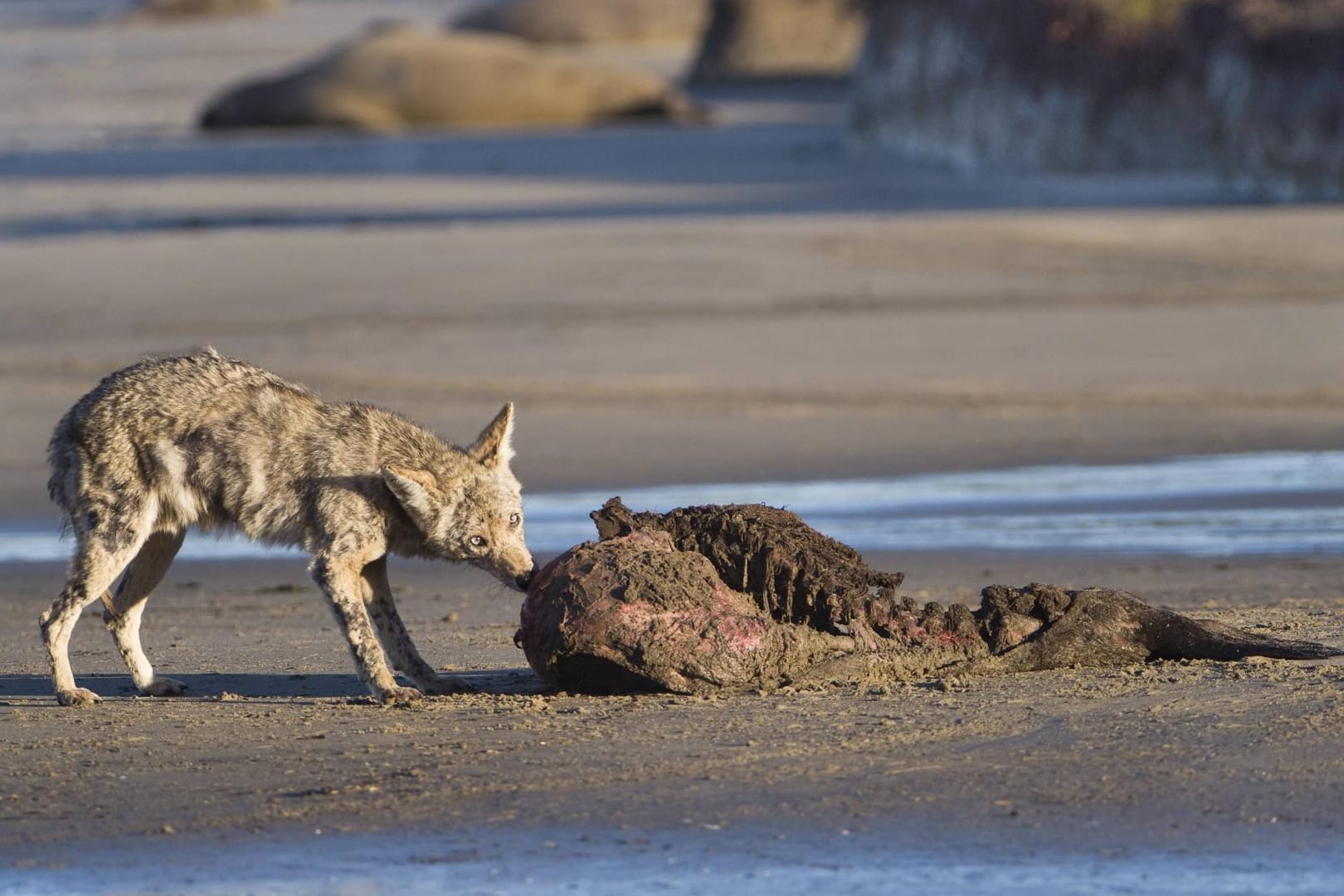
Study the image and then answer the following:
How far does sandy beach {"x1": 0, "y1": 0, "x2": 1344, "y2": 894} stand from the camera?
6.24m

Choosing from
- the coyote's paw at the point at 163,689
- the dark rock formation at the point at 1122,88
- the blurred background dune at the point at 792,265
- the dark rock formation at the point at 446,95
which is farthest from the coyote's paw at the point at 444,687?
the dark rock formation at the point at 446,95

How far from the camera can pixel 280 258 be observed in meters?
21.7

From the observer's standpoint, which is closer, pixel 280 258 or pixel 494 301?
pixel 494 301

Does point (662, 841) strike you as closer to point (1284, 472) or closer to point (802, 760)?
point (802, 760)

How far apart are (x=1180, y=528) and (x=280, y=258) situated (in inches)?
498

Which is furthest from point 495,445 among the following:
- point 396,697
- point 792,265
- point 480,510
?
point 792,265

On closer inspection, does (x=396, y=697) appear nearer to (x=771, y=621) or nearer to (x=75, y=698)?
(x=75, y=698)

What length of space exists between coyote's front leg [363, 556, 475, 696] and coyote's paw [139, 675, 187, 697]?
733mm

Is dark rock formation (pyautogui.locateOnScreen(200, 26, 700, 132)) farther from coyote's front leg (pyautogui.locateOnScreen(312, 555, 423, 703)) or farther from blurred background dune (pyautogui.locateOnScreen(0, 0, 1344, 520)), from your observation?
coyote's front leg (pyautogui.locateOnScreen(312, 555, 423, 703))

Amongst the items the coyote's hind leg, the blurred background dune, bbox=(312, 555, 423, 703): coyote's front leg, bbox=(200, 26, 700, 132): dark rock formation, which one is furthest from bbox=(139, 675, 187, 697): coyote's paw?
bbox=(200, 26, 700, 132): dark rock formation

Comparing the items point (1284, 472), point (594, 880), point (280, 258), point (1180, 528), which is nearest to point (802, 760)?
point (594, 880)

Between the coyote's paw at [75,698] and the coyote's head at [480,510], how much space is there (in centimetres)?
128

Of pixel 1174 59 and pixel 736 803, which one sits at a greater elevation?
pixel 1174 59

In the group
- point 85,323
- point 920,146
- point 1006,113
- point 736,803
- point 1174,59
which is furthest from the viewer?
point 920,146
